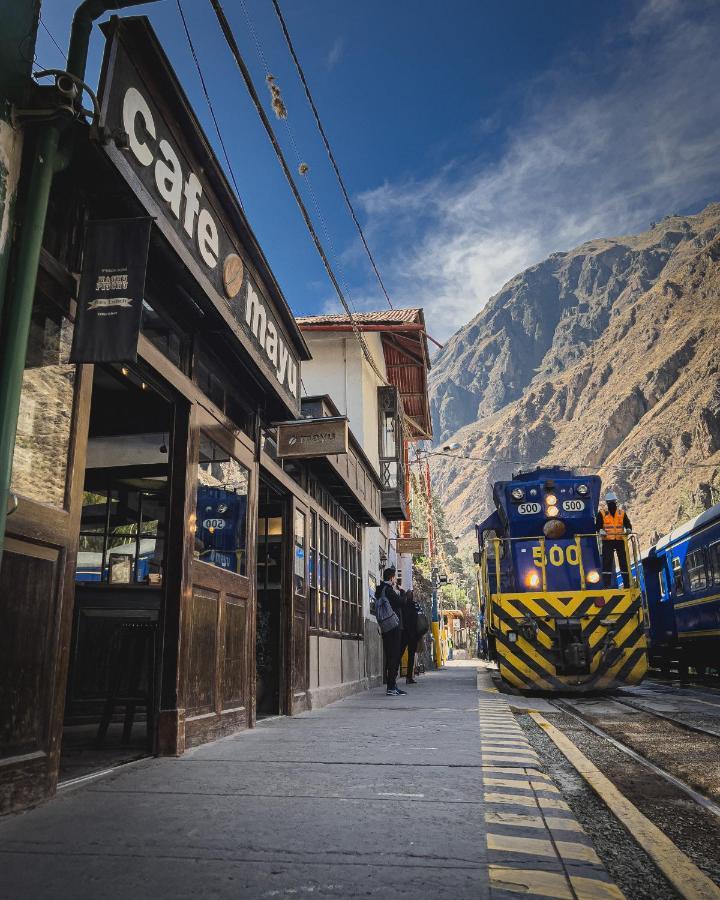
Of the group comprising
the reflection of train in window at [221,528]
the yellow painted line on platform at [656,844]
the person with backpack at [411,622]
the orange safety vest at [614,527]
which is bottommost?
the yellow painted line on platform at [656,844]

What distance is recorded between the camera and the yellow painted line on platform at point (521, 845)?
263cm

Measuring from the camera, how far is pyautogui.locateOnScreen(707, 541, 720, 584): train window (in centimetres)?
1285

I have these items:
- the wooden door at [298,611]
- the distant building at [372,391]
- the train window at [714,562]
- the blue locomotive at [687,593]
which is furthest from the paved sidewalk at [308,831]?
the distant building at [372,391]

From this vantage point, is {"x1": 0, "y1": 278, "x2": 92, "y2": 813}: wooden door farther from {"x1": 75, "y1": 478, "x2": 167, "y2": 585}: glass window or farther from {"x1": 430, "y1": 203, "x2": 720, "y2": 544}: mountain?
{"x1": 430, "y1": 203, "x2": 720, "y2": 544}: mountain

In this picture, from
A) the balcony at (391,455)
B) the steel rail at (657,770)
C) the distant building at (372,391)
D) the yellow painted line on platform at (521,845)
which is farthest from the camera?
the balcony at (391,455)

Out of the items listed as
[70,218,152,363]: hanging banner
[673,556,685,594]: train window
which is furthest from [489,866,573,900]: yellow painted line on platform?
[673,556,685,594]: train window

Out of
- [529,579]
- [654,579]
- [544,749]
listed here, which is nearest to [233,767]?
[544,749]

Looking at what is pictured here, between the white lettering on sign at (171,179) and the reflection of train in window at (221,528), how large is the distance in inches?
85.5

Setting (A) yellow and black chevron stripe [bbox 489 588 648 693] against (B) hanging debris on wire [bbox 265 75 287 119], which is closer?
(B) hanging debris on wire [bbox 265 75 287 119]

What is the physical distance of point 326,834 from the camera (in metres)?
2.90

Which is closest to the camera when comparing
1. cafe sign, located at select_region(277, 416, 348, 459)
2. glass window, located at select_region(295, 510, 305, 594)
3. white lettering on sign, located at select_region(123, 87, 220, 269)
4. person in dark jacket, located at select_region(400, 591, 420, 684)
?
white lettering on sign, located at select_region(123, 87, 220, 269)

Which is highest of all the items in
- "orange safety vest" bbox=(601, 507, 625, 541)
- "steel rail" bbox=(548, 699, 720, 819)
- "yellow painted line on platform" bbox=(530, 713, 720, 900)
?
"orange safety vest" bbox=(601, 507, 625, 541)

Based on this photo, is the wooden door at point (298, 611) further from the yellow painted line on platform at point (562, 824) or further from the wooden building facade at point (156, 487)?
the yellow painted line on platform at point (562, 824)

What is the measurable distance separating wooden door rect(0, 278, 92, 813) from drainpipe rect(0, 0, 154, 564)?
29cm
